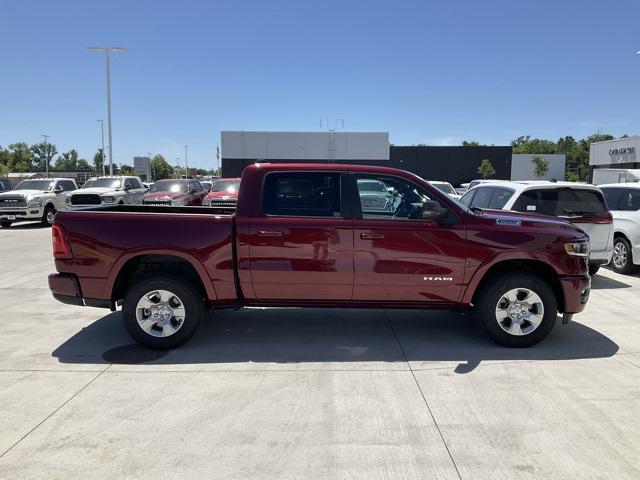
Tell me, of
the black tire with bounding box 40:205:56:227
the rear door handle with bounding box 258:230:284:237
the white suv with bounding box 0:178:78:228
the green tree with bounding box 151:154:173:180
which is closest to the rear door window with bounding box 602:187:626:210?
the rear door handle with bounding box 258:230:284:237

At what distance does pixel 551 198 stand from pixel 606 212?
94cm

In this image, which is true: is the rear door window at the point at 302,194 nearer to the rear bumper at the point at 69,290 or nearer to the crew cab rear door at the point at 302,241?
the crew cab rear door at the point at 302,241

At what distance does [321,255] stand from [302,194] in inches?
27.0

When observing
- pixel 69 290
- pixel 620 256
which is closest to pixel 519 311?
pixel 69 290

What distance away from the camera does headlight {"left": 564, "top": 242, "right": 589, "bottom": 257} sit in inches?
201

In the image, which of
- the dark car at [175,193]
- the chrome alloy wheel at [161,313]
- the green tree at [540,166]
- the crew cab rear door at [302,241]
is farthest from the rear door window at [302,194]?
the green tree at [540,166]

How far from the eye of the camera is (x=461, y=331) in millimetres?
5867

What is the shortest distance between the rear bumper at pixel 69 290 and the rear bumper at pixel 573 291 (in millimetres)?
4769

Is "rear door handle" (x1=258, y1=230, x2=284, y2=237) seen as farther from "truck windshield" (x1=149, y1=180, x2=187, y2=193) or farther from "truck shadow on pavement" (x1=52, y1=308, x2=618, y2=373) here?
"truck windshield" (x1=149, y1=180, x2=187, y2=193)

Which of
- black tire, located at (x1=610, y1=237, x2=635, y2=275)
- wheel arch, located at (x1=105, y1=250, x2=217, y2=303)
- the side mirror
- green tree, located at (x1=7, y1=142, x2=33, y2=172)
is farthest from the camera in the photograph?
green tree, located at (x1=7, y1=142, x2=33, y2=172)

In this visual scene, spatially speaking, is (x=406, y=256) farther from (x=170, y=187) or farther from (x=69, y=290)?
(x=170, y=187)

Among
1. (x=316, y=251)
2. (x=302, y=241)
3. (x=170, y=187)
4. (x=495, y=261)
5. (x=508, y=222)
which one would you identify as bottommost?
(x=495, y=261)

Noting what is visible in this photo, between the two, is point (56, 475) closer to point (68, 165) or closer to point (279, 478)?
point (279, 478)

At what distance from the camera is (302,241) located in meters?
5.00
